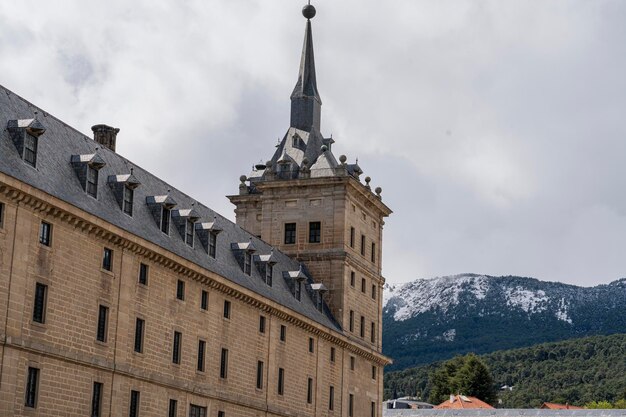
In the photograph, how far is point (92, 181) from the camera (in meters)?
52.2

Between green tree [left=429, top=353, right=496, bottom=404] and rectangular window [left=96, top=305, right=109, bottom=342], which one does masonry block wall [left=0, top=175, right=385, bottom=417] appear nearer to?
rectangular window [left=96, top=305, right=109, bottom=342]

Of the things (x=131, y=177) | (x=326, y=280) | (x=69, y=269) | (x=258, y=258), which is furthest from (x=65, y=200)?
(x=326, y=280)

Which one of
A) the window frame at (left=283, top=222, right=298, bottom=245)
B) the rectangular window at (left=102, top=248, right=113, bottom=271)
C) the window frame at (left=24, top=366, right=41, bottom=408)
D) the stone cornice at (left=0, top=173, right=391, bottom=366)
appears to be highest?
the window frame at (left=283, top=222, right=298, bottom=245)

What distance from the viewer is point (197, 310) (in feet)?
194

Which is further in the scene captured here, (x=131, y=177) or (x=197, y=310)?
(x=197, y=310)

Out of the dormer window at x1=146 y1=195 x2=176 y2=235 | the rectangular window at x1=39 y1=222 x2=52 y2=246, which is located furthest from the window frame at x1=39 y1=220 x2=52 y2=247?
the dormer window at x1=146 y1=195 x2=176 y2=235

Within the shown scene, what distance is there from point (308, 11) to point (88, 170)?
3965 cm

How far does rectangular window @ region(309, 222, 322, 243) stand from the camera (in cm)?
8069

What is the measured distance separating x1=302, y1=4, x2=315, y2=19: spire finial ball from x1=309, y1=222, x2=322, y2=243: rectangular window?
16501mm

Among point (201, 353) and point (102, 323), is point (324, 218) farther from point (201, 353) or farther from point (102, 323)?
point (102, 323)

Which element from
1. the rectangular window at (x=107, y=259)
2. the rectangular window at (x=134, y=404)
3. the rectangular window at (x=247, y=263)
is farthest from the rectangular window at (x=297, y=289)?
the rectangular window at (x=107, y=259)

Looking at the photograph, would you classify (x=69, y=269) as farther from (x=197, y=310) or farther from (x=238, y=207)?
(x=238, y=207)

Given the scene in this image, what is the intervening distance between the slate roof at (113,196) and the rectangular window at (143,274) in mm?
1195

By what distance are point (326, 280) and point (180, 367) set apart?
23.2 meters
